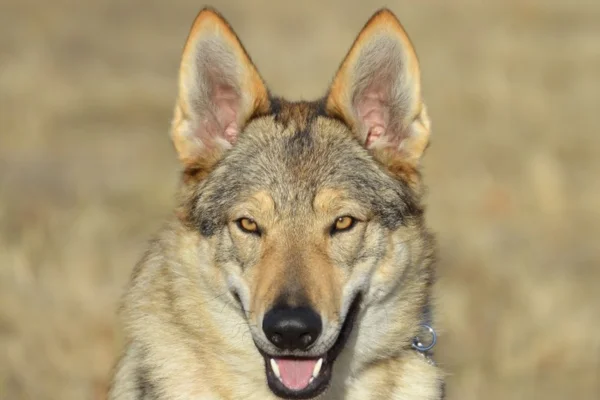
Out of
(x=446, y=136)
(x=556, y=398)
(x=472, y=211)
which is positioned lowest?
(x=556, y=398)

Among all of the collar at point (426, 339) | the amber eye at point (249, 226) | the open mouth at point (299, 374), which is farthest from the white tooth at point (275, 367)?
the collar at point (426, 339)

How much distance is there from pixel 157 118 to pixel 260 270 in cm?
922

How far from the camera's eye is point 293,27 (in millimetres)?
18453

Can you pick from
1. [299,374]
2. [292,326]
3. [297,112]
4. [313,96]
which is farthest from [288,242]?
[313,96]

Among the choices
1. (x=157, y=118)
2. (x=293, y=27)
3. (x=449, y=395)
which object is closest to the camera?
(x=449, y=395)

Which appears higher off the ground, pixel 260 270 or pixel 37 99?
pixel 37 99

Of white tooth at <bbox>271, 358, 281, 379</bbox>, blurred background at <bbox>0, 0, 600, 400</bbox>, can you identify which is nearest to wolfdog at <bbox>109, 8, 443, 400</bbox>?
white tooth at <bbox>271, 358, 281, 379</bbox>

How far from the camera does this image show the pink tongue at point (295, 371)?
538 cm

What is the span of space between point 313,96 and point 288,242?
335 inches

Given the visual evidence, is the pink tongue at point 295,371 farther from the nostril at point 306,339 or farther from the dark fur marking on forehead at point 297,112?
the dark fur marking on forehead at point 297,112

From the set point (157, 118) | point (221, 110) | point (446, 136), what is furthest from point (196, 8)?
point (221, 110)

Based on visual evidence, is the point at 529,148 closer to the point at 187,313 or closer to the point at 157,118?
the point at 157,118

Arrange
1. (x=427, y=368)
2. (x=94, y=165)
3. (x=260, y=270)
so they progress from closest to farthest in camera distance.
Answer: (x=260, y=270) → (x=427, y=368) → (x=94, y=165)

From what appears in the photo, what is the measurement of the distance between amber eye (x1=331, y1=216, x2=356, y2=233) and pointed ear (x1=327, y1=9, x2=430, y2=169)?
22.4 inches
